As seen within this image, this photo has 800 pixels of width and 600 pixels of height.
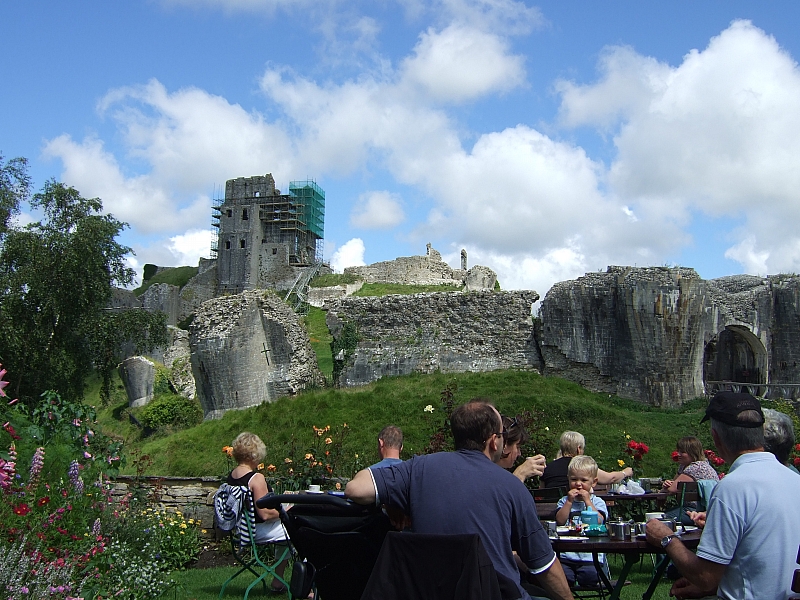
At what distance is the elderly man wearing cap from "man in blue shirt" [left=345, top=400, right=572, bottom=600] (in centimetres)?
67

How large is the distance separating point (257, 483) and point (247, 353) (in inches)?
519

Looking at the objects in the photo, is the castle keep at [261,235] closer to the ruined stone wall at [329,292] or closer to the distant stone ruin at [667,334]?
the ruined stone wall at [329,292]

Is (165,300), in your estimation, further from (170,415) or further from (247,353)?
(247,353)

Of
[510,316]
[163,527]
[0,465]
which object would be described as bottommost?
[163,527]

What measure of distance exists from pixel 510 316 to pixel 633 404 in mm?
4217

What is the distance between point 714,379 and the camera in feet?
67.6

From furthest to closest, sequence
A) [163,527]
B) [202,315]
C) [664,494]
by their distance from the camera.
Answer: [202,315] → [163,527] → [664,494]

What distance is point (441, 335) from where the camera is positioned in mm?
19266

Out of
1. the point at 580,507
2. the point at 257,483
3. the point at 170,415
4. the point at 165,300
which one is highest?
the point at 165,300

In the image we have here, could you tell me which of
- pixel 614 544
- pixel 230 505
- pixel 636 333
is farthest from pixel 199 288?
pixel 614 544

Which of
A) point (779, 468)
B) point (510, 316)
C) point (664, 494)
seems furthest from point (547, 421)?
point (779, 468)

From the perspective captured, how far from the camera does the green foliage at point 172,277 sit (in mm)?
63084

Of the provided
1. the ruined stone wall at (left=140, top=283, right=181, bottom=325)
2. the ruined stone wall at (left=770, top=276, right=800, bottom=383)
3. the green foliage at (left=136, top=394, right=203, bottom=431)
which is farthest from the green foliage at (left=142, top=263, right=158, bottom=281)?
the ruined stone wall at (left=770, top=276, right=800, bottom=383)

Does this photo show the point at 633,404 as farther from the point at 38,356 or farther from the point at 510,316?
the point at 38,356
